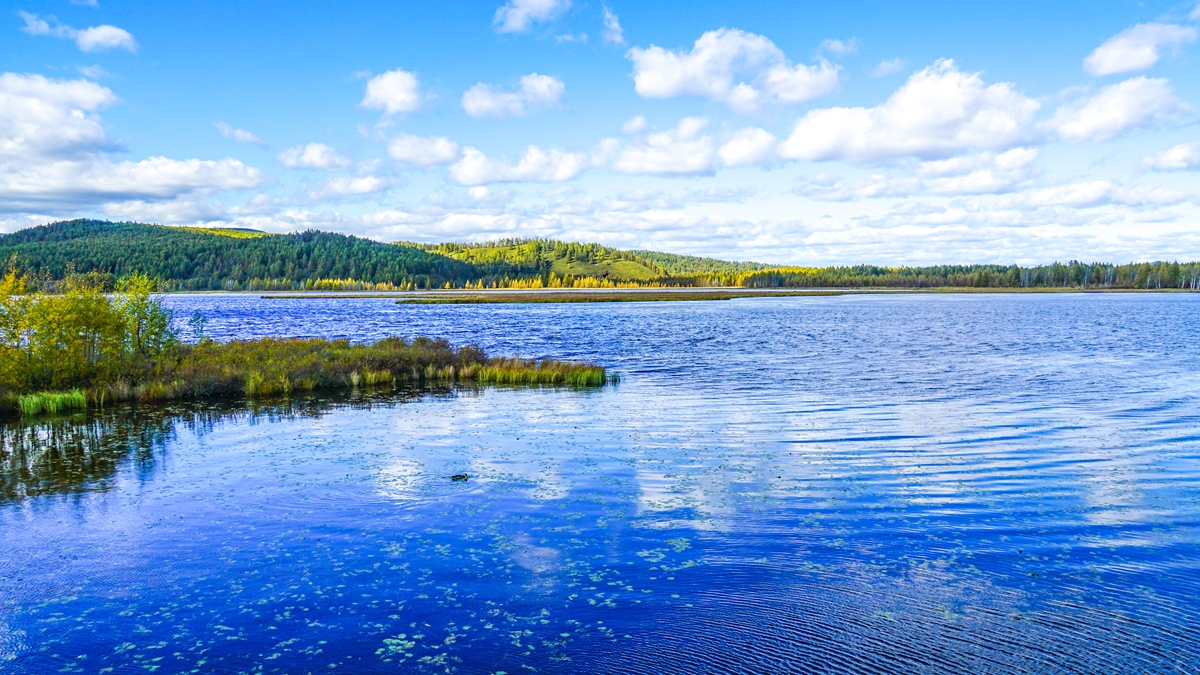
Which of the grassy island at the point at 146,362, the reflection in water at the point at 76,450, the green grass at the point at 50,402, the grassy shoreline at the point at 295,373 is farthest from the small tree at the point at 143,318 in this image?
the reflection in water at the point at 76,450

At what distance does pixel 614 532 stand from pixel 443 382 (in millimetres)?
24523

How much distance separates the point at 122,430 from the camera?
22.6 meters

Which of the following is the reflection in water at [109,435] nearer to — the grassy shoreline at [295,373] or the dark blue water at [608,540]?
the dark blue water at [608,540]

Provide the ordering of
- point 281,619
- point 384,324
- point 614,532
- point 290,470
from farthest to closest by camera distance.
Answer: point 384,324, point 290,470, point 614,532, point 281,619

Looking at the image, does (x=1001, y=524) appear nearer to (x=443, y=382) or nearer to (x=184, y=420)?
(x=184, y=420)

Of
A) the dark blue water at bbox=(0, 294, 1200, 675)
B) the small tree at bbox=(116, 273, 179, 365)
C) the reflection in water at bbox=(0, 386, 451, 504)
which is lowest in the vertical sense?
the reflection in water at bbox=(0, 386, 451, 504)

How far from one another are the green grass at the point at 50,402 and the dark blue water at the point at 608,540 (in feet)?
7.71

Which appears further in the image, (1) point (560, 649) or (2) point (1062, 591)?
(2) point (1062, 591)

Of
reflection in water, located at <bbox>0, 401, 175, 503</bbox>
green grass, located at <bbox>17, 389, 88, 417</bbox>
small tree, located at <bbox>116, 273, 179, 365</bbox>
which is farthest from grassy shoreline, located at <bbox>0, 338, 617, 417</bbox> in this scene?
reflection in water, located at <bbox>0, 401, 175, 503</bbox>

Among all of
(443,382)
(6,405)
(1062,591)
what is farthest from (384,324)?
(1062,591)

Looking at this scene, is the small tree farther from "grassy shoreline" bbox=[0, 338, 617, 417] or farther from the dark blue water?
the dark blue water

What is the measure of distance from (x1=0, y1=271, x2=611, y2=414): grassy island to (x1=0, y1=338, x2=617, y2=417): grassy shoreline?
5 centimetres

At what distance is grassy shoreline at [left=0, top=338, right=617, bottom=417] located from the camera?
28.1 m

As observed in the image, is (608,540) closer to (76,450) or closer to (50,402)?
(76,450)
